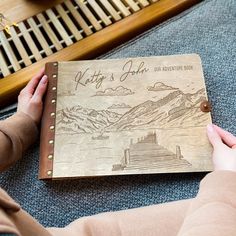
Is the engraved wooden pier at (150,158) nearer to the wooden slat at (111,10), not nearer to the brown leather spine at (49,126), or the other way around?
the brown leather spine at (49,126)

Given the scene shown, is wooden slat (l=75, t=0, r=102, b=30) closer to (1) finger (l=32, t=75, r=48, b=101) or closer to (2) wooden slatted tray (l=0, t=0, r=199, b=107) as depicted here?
(2) wooden slatted tray (l=0, t=0, r=199, b=107)

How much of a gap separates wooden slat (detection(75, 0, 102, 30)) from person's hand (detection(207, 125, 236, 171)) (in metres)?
0.28

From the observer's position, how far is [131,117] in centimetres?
66

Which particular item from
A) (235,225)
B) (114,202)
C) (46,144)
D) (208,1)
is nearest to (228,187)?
(235,225)

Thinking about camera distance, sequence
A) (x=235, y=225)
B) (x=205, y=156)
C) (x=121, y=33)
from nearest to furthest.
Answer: (x=235, y=225) < (x=205, y=156) < (x=121, y=33)

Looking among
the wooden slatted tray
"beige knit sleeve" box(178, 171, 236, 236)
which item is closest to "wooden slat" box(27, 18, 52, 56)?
the wooden slatted tray

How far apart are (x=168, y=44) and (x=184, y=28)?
46mm

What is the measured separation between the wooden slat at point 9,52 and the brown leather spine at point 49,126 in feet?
0.20

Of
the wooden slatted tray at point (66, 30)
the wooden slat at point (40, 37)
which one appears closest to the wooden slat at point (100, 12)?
the wooden slatted tray at point (66, 30)

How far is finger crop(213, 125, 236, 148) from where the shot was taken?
2.03ft

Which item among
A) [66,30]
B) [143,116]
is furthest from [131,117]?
[66,30]

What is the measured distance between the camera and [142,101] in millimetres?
669

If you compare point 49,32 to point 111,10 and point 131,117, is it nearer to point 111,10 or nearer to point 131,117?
point 111,10

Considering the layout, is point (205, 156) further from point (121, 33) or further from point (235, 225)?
point (121, 33)
